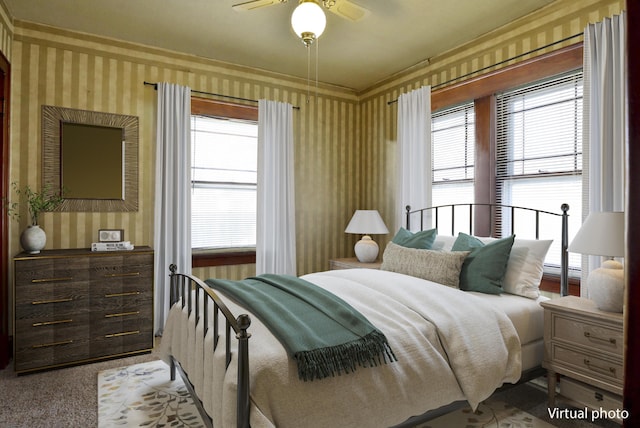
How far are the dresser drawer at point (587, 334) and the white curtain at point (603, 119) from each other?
0.58 m

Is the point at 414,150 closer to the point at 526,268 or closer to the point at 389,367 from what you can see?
the point at 526,268

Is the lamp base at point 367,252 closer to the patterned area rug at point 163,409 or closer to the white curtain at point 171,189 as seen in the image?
the white curtain at point 171,189

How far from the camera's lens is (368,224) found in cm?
441

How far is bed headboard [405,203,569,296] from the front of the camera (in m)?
2.87

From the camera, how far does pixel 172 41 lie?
3.80 metres

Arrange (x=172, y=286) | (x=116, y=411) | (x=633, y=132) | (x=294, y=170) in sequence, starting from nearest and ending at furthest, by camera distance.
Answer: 1. (x=633, y=132)
2. (x=116, y=411)
3. (x=172, y=286)
4. (x=294, y=170)

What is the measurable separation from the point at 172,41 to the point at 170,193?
4.82 feet

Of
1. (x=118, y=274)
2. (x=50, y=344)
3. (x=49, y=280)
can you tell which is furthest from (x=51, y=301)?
(x=118, y=274)

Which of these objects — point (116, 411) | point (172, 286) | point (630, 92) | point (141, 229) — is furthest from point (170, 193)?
point (630, 92)

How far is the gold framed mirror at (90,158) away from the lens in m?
3.54

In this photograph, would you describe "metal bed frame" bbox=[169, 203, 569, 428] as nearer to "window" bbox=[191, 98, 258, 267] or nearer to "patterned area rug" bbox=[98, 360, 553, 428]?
"patterned area rug" bbox=[98, 360, 553, 428]

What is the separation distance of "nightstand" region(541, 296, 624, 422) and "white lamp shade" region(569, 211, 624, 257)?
1.13 feet

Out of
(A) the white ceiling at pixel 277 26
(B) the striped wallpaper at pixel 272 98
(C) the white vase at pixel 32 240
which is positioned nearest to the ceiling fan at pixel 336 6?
(A) the white ceiling at pixel 277 26

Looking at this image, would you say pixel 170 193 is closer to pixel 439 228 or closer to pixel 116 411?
pixel 116 411
